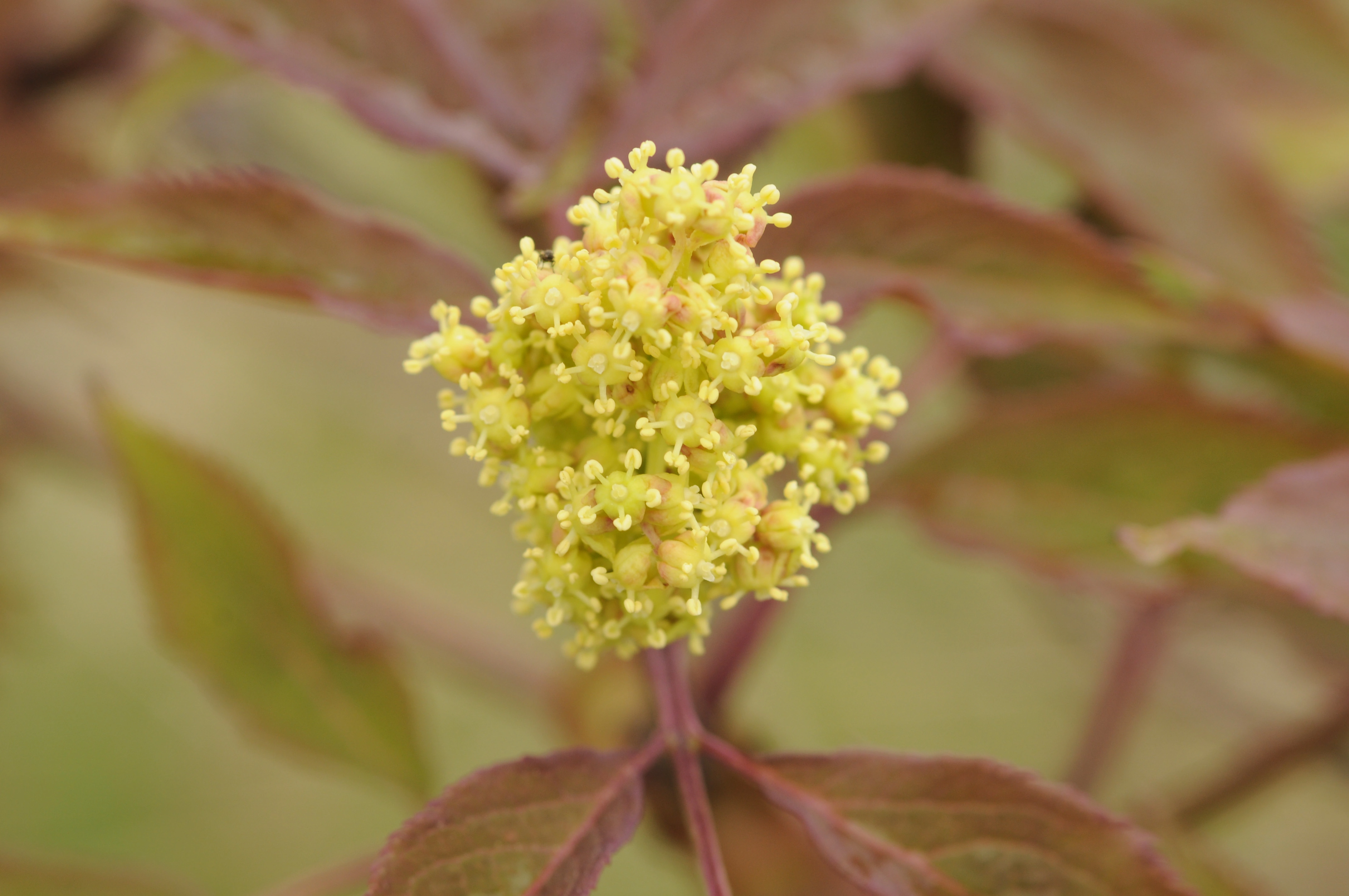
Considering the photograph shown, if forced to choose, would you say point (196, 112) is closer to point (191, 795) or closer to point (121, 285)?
point (121, 285)

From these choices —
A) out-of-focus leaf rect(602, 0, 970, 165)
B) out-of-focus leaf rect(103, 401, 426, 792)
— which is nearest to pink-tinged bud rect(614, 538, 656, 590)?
out-of-focus leaf rect(602, 0, 970, 165)

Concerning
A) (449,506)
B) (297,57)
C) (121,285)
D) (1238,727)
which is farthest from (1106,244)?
(449,506)

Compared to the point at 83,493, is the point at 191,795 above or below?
below

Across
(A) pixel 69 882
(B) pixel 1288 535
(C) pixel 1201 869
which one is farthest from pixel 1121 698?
(A) pixel 69 882

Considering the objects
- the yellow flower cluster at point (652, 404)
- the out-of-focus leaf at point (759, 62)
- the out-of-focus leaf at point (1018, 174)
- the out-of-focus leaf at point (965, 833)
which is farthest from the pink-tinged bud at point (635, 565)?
the out-of-focus leaf at point (1018, 174)

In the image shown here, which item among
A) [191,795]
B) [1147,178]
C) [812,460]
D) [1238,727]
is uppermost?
[191,795]

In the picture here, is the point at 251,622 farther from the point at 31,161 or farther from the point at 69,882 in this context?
the point at 31,161

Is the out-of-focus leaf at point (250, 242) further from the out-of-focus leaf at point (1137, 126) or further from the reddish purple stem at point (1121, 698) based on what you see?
the reddish purple stem at point (1121, 698)
